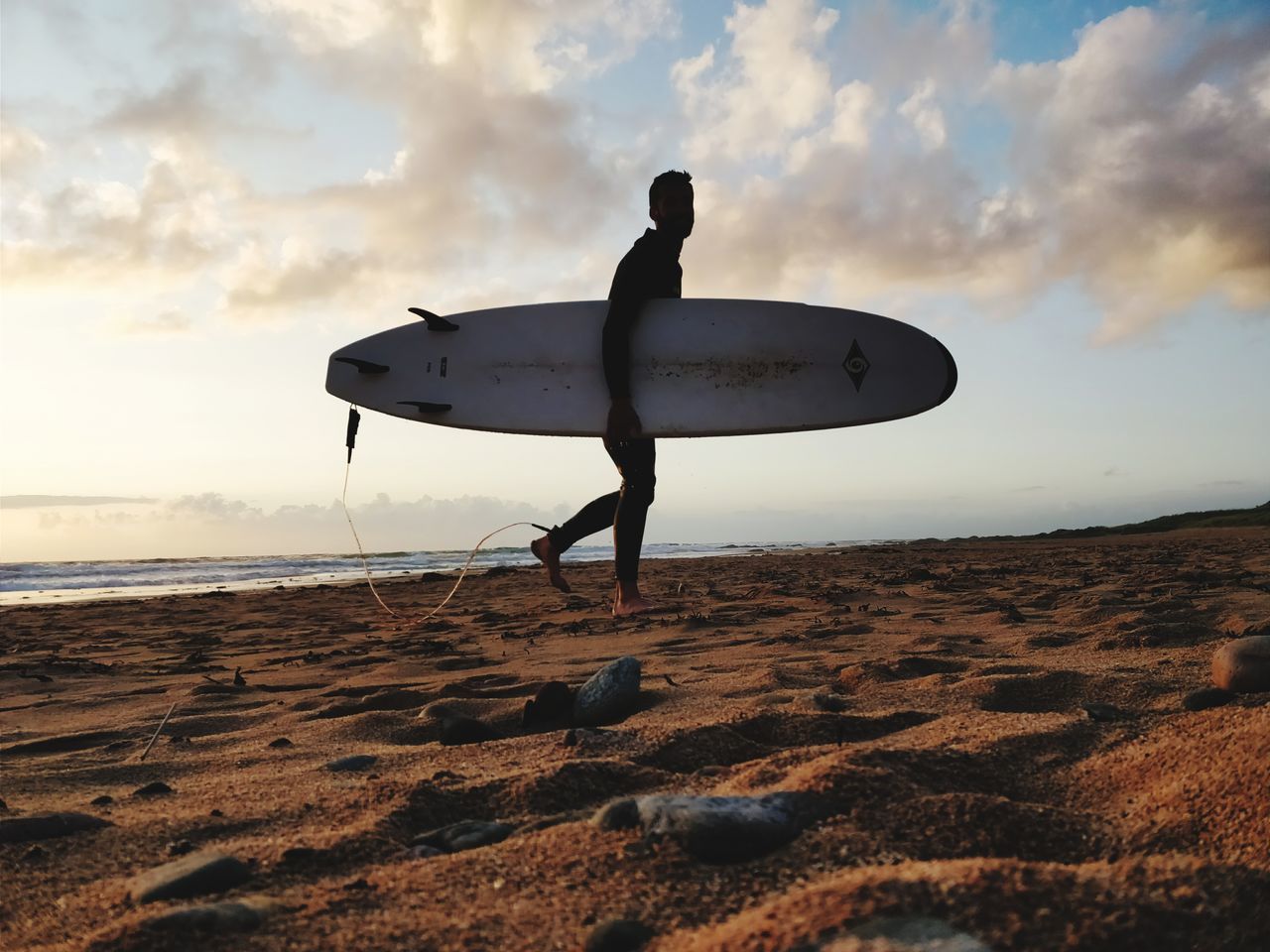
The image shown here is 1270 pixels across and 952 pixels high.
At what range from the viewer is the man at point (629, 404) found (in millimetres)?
4797

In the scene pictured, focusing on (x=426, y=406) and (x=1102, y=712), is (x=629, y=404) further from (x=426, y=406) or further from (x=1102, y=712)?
(x=1102, y=712)

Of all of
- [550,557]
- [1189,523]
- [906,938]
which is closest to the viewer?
[906,938]

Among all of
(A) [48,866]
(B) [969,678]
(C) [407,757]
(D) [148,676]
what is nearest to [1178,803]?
(B) [969,678]

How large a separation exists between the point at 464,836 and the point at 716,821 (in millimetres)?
422

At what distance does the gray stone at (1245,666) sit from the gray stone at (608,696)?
145 centimetres

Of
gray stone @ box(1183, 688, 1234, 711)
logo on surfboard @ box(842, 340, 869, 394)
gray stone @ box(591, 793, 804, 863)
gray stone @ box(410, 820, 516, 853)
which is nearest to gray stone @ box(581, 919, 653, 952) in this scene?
gray stone @ box(591, 793, 804, 863)

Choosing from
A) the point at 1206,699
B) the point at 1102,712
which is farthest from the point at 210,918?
the point at 1206,699

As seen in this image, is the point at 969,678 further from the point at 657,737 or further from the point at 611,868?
the point at 611,868

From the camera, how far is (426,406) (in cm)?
556

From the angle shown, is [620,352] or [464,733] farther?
[620,352]

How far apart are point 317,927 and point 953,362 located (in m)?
5.17

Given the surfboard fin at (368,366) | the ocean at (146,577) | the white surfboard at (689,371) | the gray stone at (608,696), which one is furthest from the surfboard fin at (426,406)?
the ocean at (146,577)

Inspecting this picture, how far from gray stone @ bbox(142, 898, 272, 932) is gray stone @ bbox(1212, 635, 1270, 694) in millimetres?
2073

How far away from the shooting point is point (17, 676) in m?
4.00
